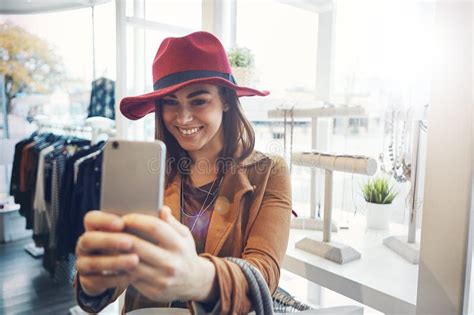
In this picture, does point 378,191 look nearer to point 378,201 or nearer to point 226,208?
point 378,201

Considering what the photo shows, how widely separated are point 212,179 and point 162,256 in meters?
0.22

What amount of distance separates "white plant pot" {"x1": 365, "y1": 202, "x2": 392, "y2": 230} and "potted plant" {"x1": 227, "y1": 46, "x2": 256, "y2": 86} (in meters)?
0.34

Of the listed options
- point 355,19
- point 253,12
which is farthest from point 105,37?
point 355,19

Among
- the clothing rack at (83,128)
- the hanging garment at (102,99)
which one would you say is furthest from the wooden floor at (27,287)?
the hanging garment at (102,99)

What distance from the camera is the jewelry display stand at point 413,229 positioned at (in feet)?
1.61

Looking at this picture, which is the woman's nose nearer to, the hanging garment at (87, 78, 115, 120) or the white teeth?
the white teeth

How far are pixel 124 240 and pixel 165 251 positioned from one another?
0.02m

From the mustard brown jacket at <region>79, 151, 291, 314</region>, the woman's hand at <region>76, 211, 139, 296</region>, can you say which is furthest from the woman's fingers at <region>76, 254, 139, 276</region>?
the mustard brown jacket at <region>79, 151, 291, 314</region>

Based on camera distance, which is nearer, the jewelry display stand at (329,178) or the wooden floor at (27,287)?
the jewelry display stand at (329,178)

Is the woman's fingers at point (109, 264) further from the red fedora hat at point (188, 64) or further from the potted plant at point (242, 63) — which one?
the potted plant at point (242, 63)

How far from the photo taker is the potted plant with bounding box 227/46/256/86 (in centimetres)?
63

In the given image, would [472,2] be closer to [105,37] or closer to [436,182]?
[436,182]

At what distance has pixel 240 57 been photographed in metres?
0.63

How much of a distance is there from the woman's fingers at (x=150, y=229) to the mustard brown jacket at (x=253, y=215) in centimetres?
17
